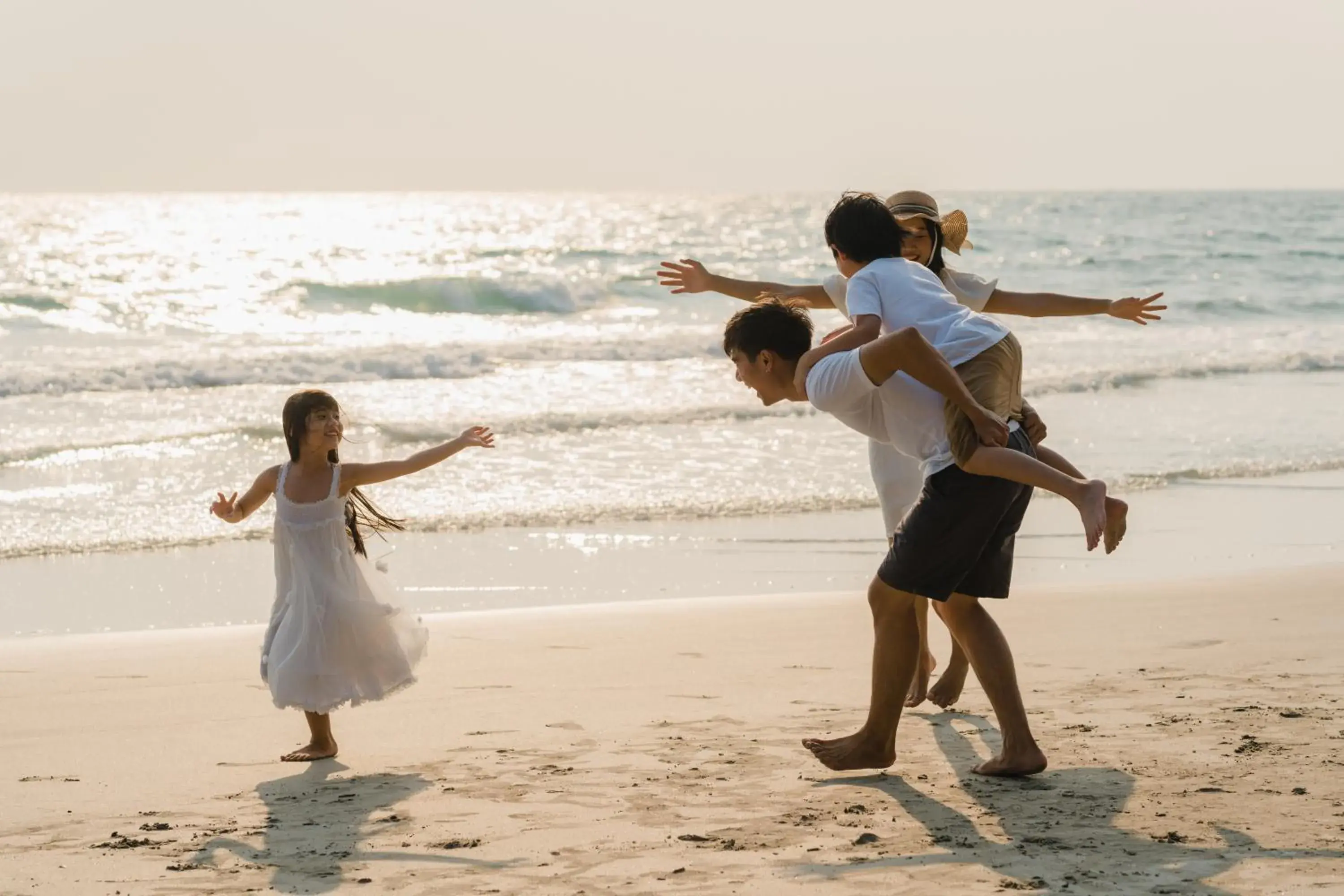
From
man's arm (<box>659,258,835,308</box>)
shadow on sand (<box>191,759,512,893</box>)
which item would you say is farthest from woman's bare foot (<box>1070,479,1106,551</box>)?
shadow on sand (<box>191,759,512,893</box>)

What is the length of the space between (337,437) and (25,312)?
80.7 feet

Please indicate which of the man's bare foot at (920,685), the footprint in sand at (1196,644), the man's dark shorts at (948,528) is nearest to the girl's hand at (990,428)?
the man's dark shorts at (948,528)

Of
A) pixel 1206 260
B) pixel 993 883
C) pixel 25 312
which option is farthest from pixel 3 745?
pixel 1206 260

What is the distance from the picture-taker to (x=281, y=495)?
474 centimetres

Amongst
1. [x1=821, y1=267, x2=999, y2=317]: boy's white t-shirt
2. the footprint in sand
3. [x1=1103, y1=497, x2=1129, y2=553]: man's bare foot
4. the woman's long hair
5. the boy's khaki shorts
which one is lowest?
the footprint in sand

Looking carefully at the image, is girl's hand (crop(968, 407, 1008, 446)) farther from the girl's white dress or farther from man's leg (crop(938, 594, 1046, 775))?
the girl's white dress

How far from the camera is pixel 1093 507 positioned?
3.60 m

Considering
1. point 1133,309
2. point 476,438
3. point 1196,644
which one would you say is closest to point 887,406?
point 1133,309

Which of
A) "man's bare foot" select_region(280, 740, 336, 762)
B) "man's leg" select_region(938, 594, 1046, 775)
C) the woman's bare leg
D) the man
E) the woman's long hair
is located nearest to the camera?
the man

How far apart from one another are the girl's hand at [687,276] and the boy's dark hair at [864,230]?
0.59 m

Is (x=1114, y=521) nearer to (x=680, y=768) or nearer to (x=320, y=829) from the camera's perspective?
(x=680, y=768)

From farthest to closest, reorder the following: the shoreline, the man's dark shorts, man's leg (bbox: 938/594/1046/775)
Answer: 1. the shoreline
2. man's leg (bbox: 938/594/1046/775)
3. the man's dark shorts

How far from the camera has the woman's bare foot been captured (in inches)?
141

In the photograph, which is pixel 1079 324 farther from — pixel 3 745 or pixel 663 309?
pixel 3 745
